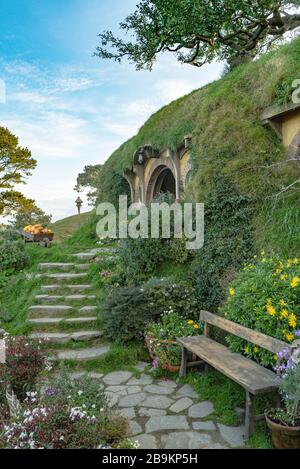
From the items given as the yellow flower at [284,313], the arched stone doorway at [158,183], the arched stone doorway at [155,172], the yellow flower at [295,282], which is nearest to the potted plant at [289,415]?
the yellow flower at [284,313]

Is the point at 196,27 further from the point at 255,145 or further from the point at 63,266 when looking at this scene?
the point at 63,266

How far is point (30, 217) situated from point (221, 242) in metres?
16.7

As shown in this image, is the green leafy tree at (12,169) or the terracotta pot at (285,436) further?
the green leafy tree at (12,169)

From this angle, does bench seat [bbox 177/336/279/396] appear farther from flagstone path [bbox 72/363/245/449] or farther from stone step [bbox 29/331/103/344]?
stone step [bbox 29/331/103/344]

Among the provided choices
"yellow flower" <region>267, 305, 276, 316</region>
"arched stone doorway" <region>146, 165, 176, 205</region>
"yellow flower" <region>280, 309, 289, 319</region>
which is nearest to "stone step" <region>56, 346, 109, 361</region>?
"yellow flower" <region>267, 305, 276, 316</region>

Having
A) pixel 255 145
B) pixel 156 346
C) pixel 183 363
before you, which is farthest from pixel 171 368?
pixel 255 145

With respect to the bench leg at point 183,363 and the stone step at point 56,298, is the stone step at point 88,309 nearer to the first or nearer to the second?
the stone step at point 56,298

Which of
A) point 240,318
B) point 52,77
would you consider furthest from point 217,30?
point 240,318

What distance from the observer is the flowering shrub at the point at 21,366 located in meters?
3.23

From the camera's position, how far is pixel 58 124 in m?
8.93

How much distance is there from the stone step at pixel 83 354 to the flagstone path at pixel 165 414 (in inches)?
13.4

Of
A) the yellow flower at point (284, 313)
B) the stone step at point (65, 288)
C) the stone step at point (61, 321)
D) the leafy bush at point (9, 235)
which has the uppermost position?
the leafy bush at point (9, 235)

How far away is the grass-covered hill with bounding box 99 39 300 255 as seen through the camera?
5254 millimetres

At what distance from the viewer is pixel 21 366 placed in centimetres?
327
